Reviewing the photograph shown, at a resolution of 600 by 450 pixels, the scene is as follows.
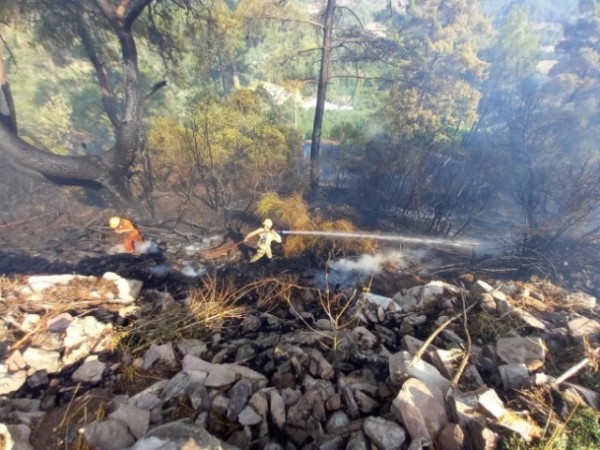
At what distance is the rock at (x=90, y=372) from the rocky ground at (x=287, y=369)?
0.01 metres

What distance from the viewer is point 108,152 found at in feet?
26.9

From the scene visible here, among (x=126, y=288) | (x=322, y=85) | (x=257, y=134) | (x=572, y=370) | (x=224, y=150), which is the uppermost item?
(x=322, y=85)

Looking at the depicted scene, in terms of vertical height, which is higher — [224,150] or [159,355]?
[224,150]

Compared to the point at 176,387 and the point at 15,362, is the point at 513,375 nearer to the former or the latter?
the point at 176,387

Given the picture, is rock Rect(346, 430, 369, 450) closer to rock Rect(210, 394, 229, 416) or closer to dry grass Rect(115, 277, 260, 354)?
rock Rect(210, 394, 229, 416)

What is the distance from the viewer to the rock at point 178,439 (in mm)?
2359

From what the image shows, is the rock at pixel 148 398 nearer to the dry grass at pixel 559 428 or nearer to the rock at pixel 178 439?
the rock at pixel 178 439

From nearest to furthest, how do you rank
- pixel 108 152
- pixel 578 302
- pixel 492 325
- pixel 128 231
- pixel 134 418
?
pixel 134 418 < pixel 492 325 < pixel 578 302 < pixel 128 231 < pixel 108 152

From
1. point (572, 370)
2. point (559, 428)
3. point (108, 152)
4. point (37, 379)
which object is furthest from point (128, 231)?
point (572, 370)

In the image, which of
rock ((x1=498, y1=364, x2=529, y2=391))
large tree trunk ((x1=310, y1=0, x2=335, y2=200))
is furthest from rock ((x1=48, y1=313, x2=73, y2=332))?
large tree trunk ((x1=310, y1=0, x2=335, y2=200))

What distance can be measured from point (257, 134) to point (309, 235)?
14.2 ft

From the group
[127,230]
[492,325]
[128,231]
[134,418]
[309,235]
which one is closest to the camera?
[134,418]

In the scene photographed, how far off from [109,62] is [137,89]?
403 centimetres

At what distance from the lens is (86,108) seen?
12.7m
